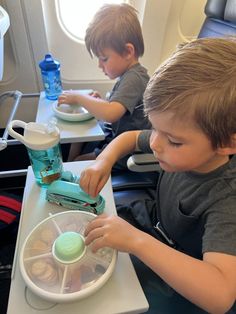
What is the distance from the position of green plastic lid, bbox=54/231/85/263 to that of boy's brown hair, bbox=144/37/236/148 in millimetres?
309

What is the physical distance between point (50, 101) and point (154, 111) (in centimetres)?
88

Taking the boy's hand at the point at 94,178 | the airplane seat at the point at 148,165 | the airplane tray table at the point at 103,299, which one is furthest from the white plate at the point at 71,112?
the airplane tray table at the point at 103,299

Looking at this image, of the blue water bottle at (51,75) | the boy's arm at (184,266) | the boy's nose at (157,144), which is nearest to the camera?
the boy's arm at (184,266)

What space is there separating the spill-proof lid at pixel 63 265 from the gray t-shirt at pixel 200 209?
0.68 feet

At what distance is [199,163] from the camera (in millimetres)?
580

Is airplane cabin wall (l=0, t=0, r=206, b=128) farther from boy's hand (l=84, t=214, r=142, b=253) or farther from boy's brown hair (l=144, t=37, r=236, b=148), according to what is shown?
boy's hand (l=84, t=214, r=142, b=253)

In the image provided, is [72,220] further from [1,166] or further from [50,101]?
[1,166]

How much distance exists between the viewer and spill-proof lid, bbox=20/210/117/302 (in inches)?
18.3

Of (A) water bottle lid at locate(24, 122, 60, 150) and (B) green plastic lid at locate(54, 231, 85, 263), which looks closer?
(B) green plastic lid at locate(54, 231, 85, 263)

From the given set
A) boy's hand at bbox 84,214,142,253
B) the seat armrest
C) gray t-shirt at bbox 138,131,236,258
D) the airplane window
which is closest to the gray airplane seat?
the seat armrest

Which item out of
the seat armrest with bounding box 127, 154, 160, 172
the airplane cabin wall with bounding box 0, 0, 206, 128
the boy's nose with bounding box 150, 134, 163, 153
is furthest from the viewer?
the airplane cabin wall with bounding box 0, 0, 206, 128

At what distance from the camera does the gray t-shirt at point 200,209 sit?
512mm

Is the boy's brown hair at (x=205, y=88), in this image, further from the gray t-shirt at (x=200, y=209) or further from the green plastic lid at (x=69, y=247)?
the green plastic lid at (x=69, y=247)

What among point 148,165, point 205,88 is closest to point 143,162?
point 148,165
